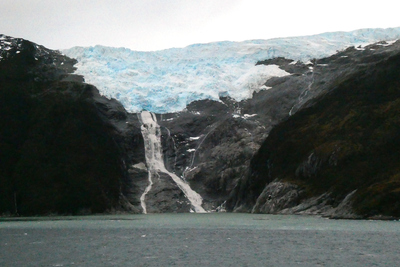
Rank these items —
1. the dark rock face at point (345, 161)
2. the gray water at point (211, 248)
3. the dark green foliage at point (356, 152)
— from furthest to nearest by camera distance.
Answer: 1. the dark rock face at point (345, 161)
2. the dark green foliage at point (356, 152)
3. the gray water at point (211, 248)

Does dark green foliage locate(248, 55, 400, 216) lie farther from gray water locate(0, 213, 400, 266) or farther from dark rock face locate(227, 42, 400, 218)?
gray water locate(0, 213, 400, 266)

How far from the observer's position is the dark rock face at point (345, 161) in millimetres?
143000

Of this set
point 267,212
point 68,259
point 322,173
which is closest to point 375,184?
point 322,173

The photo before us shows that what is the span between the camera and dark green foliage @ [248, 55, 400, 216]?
5591 inches

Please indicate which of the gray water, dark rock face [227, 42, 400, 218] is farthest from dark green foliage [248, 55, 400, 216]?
the gray water

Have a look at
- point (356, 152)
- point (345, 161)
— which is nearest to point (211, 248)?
point (345, 161)

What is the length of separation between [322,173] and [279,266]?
11134cm

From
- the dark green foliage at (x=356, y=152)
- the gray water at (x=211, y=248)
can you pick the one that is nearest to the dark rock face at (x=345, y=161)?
the dark green foliage at (x=356, y=152)

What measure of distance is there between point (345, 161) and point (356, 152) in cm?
380

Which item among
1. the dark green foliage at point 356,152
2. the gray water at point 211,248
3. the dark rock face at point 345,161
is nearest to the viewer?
the gray water at point 211,248

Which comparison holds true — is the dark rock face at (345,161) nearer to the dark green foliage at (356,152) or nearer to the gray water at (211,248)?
the dark green foliage at (356,152)

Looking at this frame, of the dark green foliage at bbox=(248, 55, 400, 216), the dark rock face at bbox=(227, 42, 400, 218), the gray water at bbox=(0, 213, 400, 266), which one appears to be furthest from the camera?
the dark rock face at bbox=(227, 42, 400, 218)

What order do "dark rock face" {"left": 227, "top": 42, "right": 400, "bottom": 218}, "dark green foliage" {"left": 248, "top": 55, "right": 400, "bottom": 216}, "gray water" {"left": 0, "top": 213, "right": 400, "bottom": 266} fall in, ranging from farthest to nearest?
"dark rock face" {"left": 227, "top": 42, "right": 400, "bottom": 218} → "dark green foliage" {"left": 248, "top": 55, "right": 400, "bottom": 216} → "gray water" {"left": 0, "top": 213, "right": 400, "bottom": 266}

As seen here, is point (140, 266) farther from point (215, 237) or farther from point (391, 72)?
point (391, 72)
